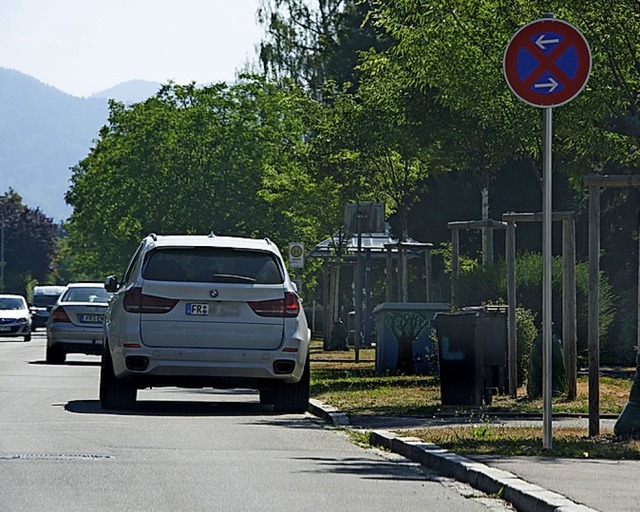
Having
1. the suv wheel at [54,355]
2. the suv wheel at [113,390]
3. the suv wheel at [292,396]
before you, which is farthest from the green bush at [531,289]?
the suv wheel at [54,355]

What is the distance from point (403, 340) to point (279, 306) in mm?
8308

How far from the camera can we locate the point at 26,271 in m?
139

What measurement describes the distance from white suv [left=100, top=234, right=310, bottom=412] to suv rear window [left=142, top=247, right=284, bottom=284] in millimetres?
10

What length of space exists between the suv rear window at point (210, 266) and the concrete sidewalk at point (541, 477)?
3809mm

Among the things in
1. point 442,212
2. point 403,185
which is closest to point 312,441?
point 403,185

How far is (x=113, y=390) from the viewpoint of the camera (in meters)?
17.8

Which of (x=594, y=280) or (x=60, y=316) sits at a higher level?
(x=60, y=316)

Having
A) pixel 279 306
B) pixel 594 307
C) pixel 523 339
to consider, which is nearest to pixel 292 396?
pixel 279 306

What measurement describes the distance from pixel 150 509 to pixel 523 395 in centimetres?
1121

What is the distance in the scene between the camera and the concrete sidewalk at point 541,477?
9125 millimetres

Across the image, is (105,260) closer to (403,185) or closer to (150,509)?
(403,185)

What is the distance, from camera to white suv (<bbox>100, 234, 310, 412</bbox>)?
17.2 metres

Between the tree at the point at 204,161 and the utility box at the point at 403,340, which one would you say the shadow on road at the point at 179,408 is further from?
the tree at the point at 204,161

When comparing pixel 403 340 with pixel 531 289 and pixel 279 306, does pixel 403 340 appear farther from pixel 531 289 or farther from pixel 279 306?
pixel 279 306
